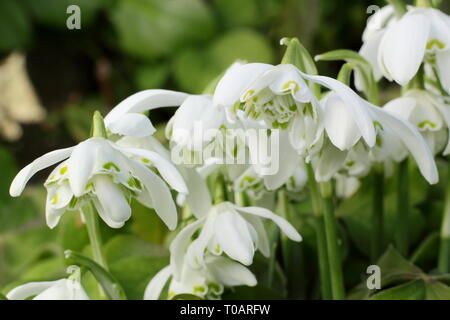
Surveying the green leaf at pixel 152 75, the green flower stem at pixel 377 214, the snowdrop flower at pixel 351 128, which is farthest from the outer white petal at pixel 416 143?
the green leaf at pixel 152 75

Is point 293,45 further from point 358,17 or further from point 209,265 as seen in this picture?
point 358,17

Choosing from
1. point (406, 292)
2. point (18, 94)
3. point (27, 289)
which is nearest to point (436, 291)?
point (406, 292)

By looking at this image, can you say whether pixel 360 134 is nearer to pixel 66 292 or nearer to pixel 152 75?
pixel 66 292

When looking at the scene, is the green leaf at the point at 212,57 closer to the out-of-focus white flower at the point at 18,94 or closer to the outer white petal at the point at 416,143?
the out-of-focus white flower at the point at 18,94

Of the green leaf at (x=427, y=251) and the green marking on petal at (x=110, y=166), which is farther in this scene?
the green leaf at (x=427, y=251)

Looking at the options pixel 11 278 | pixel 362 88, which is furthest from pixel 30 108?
pixel 362 88
